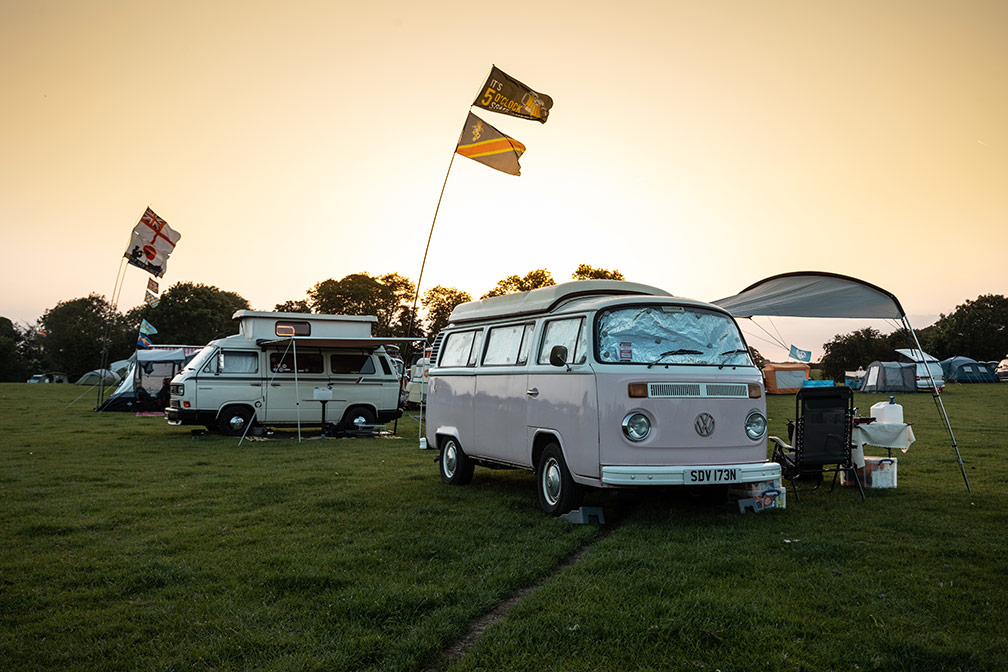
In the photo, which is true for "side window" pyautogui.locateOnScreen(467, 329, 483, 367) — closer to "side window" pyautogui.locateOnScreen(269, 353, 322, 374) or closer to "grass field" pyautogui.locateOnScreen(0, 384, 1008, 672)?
"grass field" pyautogui.locateOnScreen(0, 384, 1008, 672)

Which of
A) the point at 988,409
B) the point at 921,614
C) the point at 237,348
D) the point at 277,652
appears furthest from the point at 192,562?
the point at 988,409

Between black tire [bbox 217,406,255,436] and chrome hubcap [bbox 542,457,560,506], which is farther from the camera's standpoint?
black tire [bbox 217,406,255,436]

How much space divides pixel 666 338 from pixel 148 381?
998 inches

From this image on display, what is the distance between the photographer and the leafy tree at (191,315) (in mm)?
72312

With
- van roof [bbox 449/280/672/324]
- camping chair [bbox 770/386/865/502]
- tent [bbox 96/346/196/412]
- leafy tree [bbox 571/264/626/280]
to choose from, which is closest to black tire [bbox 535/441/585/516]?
→ van roof [bbox 449/280/672/324]

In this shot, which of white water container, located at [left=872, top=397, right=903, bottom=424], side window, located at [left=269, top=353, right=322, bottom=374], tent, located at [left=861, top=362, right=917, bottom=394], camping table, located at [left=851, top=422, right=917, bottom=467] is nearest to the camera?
camping table, located at [left=851, top=422, right=917, bottom=467]

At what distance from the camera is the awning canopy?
10.0 m

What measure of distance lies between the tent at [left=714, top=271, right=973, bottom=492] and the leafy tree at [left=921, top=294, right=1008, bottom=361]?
6925 cm

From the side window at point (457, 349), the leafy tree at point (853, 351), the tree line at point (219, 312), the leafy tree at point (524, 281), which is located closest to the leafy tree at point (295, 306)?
the tree line at point (219, 312)

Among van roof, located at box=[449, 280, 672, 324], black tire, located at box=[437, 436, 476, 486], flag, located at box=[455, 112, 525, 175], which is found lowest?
black tire, located at box=[437, 436, 476, 486]

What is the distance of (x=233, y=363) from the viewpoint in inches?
723

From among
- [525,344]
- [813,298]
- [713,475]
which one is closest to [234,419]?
[525,344]

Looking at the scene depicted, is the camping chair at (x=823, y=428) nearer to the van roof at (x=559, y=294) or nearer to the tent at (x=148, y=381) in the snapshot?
the van roof at (x=559, y=294)

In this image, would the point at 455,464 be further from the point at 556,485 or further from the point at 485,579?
the point at 485,579
